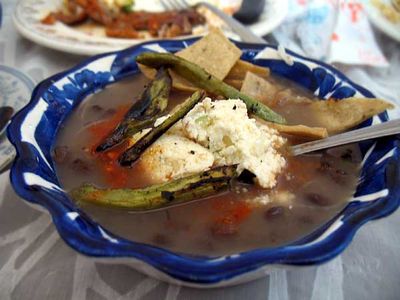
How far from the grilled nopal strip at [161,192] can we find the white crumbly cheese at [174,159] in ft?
0.22

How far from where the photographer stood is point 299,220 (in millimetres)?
1174

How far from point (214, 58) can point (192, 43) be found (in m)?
0.20

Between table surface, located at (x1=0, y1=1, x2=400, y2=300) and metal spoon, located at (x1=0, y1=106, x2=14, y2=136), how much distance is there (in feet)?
0.96

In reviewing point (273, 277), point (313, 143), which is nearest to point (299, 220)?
point (273, 277)

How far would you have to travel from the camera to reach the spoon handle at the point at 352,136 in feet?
4.20

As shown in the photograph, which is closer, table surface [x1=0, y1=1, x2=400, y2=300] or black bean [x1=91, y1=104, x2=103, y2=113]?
table surface [x1=0, y1=1, x2=400, y2=300]

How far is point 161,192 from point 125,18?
159cm

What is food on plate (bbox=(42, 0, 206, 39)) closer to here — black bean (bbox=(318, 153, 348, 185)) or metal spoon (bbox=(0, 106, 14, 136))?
metal spoon (bbox=(0, 106, 14, 136))

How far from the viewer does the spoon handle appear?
1.28 m

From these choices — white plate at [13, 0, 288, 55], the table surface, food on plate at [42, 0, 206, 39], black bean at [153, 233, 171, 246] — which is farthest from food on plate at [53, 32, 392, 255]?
food on plate at [42, 0, 206, 39]

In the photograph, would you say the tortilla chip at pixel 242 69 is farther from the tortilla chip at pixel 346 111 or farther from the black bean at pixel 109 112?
the black bean at pixel 109 112

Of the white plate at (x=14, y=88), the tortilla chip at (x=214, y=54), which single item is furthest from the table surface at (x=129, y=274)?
the tortilla chip at (x=214, y=54)

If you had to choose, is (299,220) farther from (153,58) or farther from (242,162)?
(153,58)

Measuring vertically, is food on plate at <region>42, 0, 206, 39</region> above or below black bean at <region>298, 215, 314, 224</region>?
below
